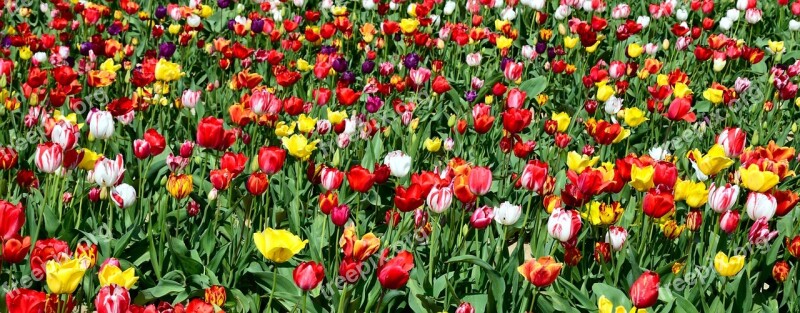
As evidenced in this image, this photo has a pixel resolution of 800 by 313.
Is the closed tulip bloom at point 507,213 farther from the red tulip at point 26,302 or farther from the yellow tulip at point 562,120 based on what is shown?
the red tulip at point 26,302

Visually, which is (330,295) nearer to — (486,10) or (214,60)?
(214,60)

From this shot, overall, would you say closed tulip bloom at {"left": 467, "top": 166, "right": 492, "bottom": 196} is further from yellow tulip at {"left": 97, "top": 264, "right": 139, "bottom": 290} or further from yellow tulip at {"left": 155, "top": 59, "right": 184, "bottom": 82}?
yellow tulip at {"left": 155, "top": 59, "right": 184, "bottom": 82}

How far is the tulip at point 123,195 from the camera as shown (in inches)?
126

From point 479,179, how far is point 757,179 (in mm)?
898

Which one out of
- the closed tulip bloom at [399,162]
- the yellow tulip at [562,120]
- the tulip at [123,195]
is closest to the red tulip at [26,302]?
the tulip at [123,195]

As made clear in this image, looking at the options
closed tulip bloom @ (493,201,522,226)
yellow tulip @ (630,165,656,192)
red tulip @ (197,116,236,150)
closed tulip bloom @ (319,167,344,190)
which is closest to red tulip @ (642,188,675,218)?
yellow tulip @ (630,165,656,192)

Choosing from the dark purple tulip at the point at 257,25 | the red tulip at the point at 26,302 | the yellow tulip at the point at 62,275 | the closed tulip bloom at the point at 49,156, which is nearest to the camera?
the red tulip at the point at 26,302

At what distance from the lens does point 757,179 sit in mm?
3084

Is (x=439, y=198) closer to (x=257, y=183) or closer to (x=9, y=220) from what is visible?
(x=257, y=183)

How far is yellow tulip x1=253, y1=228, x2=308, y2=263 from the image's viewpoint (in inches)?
100.0

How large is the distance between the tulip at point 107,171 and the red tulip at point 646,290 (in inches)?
66.6

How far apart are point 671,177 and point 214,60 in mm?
3801

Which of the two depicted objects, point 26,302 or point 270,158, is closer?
point 26,302

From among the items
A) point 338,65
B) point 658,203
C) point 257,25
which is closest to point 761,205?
point 658,203
